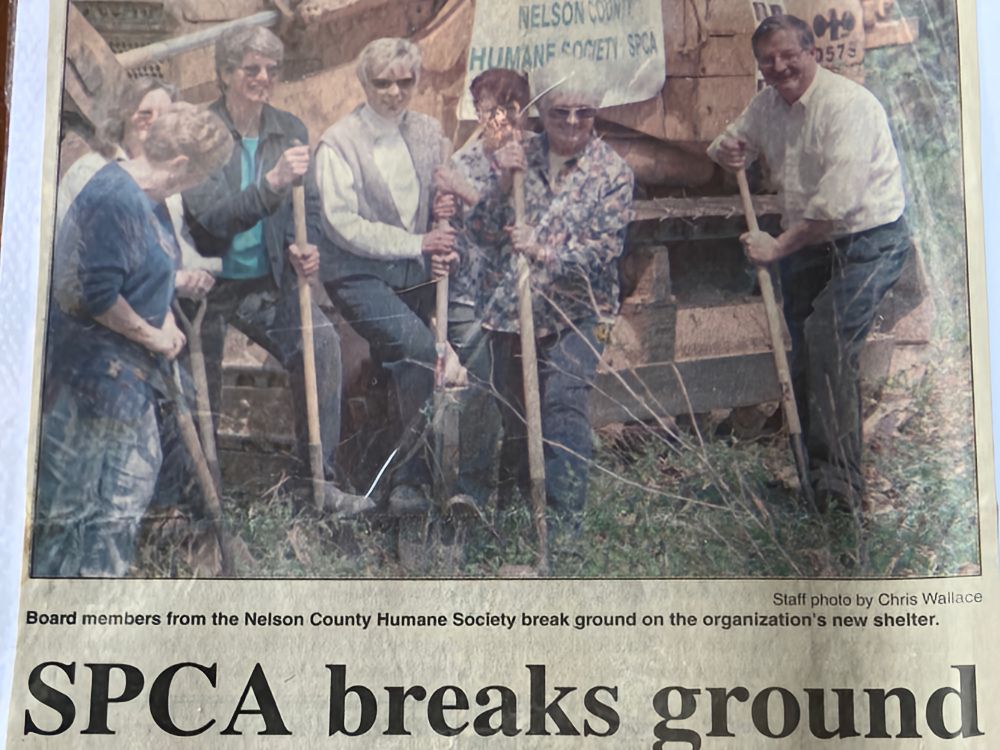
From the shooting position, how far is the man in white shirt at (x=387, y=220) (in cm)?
166

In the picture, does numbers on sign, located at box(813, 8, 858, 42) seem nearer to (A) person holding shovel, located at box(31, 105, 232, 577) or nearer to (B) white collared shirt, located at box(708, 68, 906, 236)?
(B) white collared shirt, located at box(708, 68, 906, 236)

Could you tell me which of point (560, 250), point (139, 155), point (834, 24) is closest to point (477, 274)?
point (560, 250)

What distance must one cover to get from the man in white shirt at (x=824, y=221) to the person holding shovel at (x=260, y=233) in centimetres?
59

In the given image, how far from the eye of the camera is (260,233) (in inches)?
66.2

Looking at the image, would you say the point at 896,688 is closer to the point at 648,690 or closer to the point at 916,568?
the point at 916,568

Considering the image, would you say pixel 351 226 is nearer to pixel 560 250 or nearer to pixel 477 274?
pixel 477 274

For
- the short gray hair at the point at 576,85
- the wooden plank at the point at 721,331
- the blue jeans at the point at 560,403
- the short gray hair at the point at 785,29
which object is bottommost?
the blue jeans at the point at 560,403

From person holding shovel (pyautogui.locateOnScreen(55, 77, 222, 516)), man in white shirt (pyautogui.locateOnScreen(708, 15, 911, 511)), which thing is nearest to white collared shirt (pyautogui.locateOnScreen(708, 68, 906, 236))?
man in white shirt (pyautogui.locateOnScreen(708, 15, 911, 511))

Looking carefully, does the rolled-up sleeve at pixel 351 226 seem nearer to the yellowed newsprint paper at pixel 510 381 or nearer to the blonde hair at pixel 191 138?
the yellowed newsprint paper at pixel 510 381

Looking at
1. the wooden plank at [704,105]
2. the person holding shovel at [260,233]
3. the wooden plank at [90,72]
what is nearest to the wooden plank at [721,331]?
the wooden plank at [704,105]

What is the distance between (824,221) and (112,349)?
965 mm

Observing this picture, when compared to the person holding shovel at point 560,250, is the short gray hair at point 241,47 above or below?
above

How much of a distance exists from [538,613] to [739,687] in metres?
0.26

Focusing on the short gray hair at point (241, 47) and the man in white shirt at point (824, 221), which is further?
the short gray hair at point (241, 47)
